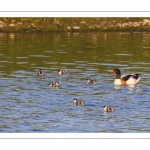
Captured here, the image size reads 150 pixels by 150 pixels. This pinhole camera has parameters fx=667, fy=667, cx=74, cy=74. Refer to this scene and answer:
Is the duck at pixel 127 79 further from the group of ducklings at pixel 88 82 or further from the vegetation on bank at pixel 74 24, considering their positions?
the vegetation on bank at pixel 74 24

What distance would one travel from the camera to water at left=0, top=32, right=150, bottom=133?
2055cm

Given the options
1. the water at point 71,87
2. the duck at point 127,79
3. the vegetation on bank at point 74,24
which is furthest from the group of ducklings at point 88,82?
the vegetation on bank at point 74,24

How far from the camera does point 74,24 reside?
51.9m

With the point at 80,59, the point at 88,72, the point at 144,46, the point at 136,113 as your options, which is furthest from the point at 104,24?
the point at 136,113

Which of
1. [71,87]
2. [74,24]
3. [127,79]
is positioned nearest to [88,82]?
[71,87]

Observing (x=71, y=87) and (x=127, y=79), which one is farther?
(x=127, y=79)

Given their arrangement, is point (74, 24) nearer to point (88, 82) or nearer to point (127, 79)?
point (127, 79)

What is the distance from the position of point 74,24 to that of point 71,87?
2548 cm

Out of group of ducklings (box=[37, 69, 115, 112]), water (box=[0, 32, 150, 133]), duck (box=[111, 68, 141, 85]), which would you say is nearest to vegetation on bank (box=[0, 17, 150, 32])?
water (box=[0, 32, 150, 133])

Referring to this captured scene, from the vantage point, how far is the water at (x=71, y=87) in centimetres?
2055

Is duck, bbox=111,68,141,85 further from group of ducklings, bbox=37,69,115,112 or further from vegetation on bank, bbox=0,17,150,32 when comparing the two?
vegetation on bank, bbox=0,17,150,32
